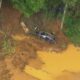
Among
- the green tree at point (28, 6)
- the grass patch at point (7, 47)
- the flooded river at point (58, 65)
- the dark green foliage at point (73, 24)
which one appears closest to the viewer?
the flooded river at point (58, 65)

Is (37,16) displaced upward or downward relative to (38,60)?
upward

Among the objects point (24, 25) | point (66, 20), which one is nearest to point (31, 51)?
point (24, 25)

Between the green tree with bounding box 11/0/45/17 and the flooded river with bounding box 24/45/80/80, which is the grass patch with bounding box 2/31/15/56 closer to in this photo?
the flooded river with bounding box 24/45/80/80

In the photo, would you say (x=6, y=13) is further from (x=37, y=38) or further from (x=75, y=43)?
(x=75, y=43)

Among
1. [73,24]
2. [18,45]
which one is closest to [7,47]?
[18,45]

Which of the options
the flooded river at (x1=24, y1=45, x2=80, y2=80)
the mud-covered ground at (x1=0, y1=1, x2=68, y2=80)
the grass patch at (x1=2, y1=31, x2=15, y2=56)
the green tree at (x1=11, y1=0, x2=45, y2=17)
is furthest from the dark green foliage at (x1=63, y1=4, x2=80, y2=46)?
the grass patch at (x1=2, y1=31, x2=15, y2=56)

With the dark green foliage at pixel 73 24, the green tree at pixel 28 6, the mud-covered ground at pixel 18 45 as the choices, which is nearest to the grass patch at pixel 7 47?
the mud-covered ground at pixel 18 45

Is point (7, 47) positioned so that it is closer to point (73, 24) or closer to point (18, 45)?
point (18, 45)

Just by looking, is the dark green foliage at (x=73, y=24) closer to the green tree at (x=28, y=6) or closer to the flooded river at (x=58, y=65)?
the flooded river at (x=58, y=65)
